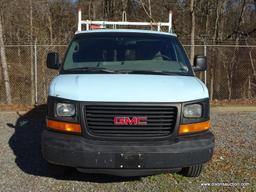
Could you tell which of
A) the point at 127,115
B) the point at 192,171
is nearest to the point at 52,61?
the point at 127,115

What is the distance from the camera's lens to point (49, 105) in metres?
5.39

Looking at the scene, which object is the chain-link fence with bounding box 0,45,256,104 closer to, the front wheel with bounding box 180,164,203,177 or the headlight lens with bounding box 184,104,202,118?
the front wheel with bounding box 180,164,203,177

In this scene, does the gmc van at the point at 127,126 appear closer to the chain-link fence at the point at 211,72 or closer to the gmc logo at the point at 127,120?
the gmc logo at the point at 127,120

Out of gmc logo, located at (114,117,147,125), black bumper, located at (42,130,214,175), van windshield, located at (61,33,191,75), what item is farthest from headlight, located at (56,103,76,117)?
van windshield, located at (61,33,191,75)

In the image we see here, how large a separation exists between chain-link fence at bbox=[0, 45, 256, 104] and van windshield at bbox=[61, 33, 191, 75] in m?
8.66

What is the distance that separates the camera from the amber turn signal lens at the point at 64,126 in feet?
17.1

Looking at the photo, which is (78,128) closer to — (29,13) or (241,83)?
(241,83)

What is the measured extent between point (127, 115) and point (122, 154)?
0.44 metres

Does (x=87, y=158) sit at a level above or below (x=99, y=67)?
below

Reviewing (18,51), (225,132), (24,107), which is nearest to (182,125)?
(225,132)

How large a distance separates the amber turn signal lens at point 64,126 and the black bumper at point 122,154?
0.07 metres

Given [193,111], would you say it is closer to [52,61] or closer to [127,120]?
[127,120]

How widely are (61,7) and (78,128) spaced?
25542mm

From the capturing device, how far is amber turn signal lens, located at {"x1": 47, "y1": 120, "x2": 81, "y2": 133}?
5.20 metres
